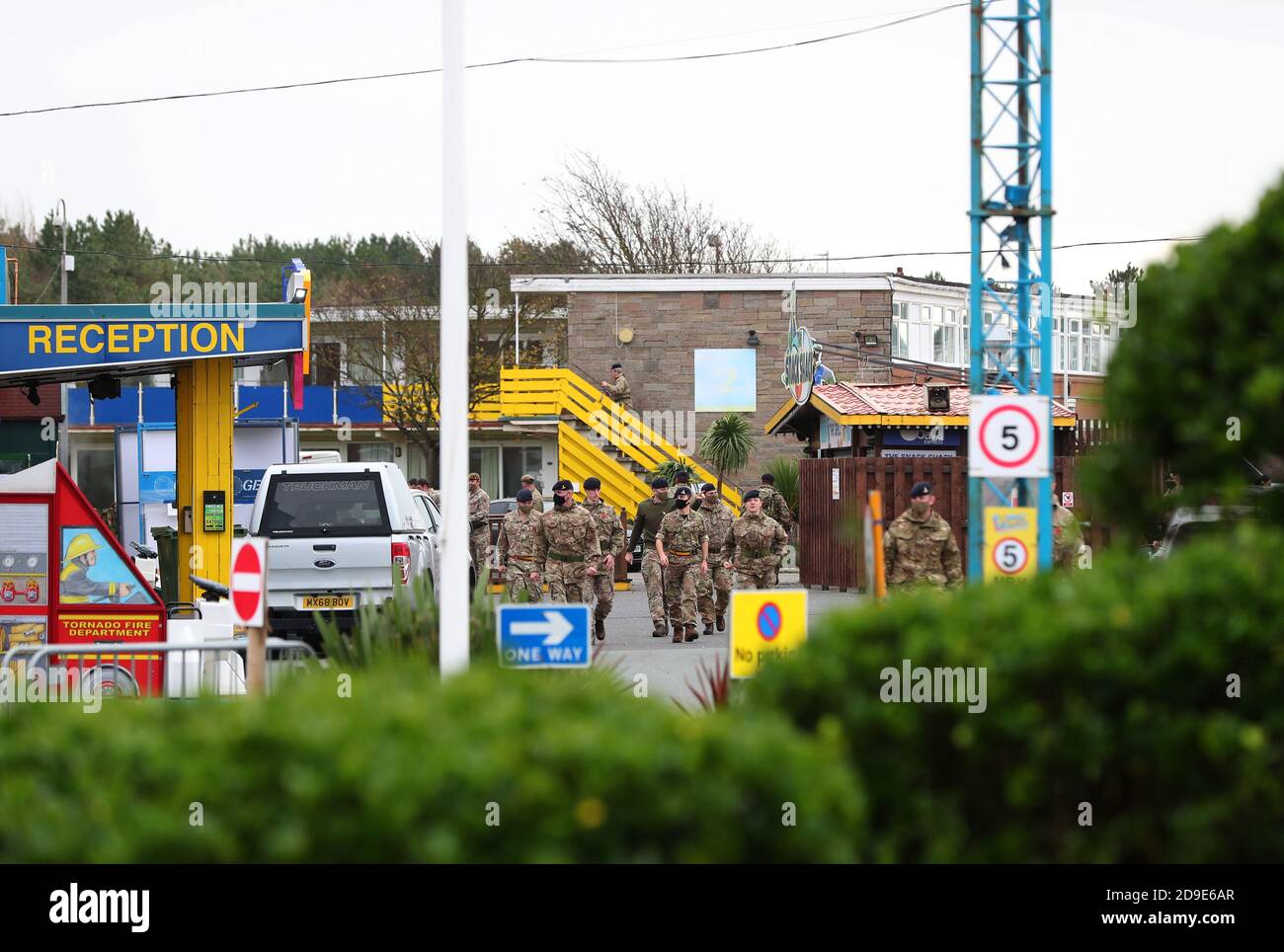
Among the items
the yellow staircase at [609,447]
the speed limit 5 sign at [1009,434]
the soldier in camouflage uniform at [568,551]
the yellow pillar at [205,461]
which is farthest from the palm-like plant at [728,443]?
the speed limit 5 sign at [1009,434]

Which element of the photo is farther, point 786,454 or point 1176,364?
point 786,454

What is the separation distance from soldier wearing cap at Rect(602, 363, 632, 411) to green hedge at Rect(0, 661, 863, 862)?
36.0 metres

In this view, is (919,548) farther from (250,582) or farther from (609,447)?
(609,447)

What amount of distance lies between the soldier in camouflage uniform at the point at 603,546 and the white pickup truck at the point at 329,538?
7.49ft

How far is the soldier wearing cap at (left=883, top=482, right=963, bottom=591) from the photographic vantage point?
45.4 feet

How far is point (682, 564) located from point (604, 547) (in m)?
0.91

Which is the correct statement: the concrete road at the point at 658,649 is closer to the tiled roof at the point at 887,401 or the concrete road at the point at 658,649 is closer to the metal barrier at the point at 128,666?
the metal barrier at the point at 128,666

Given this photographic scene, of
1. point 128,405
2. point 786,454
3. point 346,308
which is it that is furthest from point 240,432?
point 346,308

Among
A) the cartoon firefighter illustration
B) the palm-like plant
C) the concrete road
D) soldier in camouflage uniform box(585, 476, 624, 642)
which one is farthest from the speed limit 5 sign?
the palm-like plant

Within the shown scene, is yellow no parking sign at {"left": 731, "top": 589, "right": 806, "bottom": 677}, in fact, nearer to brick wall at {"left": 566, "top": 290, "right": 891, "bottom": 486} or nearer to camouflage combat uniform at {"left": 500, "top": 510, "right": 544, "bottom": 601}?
camouflage combat uniform at {"left": 500, "top": 510, "right": 544, "bottom": 601}

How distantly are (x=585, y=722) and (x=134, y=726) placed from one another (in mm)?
1072

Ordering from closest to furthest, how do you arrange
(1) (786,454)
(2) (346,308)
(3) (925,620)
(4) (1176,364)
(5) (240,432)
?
(3) (925,620) < (4) (1176,364) < (5) (240,432) < (1) (786,454) < (2) (346,308)
